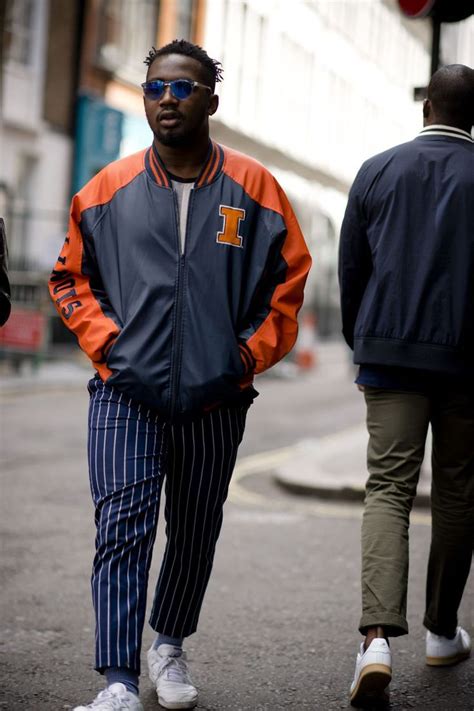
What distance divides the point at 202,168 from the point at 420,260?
733mm

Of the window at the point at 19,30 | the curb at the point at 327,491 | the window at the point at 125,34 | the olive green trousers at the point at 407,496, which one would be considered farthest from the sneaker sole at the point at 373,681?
the window at the point at 125,34

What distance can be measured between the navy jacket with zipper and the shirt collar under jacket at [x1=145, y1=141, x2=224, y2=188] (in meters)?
0.51

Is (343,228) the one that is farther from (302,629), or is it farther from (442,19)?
(442,19)

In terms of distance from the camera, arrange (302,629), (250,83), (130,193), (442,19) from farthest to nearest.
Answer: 1. (250,83)
2. (442,19)
3. (302,629)
4. (130,193)

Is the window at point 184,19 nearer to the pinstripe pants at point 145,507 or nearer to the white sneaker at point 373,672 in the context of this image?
the pinstripe pants at point 145,507

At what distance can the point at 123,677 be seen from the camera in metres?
3.39

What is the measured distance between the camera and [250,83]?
32.8 m

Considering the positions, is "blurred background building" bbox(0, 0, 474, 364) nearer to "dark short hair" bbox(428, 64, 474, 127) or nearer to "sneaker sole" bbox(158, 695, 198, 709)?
"dark short hair" bbox(428, 64, 474, 127)

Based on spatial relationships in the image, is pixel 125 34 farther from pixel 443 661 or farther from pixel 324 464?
pixel 443 661

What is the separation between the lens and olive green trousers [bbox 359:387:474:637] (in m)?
3.65

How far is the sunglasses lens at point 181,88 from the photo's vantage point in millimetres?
3490

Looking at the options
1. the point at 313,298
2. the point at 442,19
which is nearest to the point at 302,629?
the point at 442,19

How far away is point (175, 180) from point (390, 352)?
845 mm

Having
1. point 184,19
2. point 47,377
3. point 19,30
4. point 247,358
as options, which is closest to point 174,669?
point 247,358
